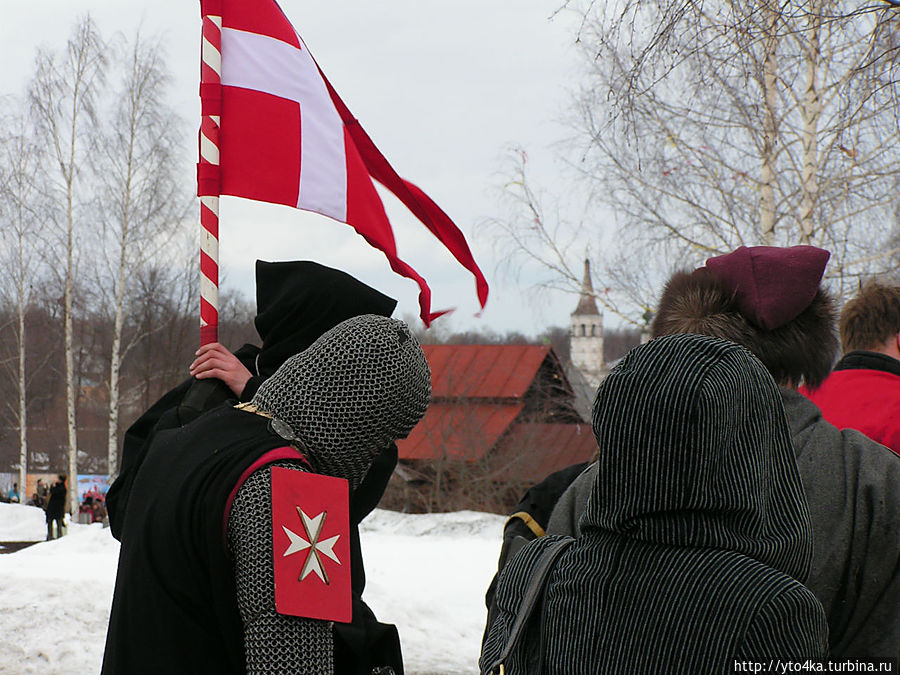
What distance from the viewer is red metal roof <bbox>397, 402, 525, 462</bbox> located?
62.2 feet

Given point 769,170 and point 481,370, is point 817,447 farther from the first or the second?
point 481,370

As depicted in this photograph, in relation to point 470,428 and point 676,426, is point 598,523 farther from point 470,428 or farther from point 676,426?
point 470,428

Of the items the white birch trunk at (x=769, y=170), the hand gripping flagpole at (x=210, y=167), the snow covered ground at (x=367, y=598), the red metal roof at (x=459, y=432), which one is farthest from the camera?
the red metal roof at (x=459, y=432)

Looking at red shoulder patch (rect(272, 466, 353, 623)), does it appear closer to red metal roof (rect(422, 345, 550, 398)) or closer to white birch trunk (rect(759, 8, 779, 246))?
white birch trunk (rect(759, 8, 779, 246))

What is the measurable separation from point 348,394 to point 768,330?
867mm

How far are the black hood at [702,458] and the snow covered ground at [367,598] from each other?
5.39 meters

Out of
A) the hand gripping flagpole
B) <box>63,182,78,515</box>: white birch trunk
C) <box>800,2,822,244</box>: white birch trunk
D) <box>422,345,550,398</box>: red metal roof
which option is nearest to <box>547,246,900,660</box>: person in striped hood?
the hand gripping flagpole

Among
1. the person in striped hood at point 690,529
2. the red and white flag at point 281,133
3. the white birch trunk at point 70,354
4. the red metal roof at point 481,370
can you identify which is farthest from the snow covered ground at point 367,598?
the white birch trunk at point 70,354

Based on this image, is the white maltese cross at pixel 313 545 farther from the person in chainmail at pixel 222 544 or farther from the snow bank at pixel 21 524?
the snow bank at pixel 21 524

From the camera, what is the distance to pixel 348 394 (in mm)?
1864

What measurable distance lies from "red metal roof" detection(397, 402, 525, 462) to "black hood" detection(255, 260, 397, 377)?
16.6 m

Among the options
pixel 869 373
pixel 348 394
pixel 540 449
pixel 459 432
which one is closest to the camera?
pixel 348 394

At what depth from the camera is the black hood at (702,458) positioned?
1232 millimetres

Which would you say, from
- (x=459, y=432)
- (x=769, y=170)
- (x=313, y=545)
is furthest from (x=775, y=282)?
(x=459, y=432)
